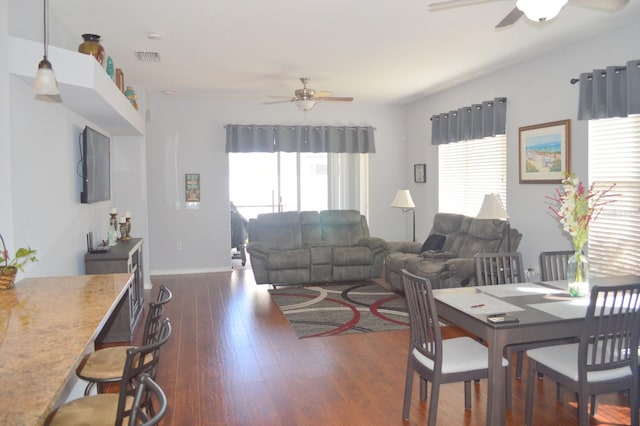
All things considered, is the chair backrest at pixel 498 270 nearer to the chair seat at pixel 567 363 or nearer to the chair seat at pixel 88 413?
the chair seat at pixel 567 363

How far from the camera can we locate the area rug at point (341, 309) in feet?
15.5

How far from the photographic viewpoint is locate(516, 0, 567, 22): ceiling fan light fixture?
229cm

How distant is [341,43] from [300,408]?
328 cm

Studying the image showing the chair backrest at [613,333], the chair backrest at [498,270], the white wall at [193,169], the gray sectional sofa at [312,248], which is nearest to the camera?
the chair backrest at [613,333]

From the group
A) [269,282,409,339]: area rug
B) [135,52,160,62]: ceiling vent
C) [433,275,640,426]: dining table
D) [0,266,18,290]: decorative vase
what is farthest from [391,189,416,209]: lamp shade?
[0,266,18,290]: decorative vase

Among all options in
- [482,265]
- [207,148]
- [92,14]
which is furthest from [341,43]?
[207,148]

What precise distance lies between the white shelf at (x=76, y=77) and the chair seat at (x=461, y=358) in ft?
8.79

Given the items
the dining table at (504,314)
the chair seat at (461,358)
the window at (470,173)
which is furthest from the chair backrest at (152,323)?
the window at (470,173)

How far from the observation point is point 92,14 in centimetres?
378

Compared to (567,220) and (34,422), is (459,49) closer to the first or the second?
(567,220)

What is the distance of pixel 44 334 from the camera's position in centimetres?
190

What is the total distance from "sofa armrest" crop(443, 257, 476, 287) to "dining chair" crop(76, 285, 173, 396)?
3357 mm

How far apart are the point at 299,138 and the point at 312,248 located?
2.13m

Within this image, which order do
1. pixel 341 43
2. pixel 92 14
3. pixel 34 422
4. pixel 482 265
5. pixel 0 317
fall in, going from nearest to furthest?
1. pixel 34 422
2. pixel 0 317
3. pixel 482 265
4. pixel 92 14
5. pixel 341 43
